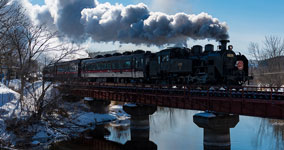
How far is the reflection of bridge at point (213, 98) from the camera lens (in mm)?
16047

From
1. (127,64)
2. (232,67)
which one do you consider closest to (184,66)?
(232,67)

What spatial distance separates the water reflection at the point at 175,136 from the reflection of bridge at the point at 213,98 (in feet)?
13.1

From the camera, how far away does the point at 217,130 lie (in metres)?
20.2

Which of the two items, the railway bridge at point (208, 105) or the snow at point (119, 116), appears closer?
the railway bridge at point (208, 105)

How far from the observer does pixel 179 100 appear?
21.2 metres

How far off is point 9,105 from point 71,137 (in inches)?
252

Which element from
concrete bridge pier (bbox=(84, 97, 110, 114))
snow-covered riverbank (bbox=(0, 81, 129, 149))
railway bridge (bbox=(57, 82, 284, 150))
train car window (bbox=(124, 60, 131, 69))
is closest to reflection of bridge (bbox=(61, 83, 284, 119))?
railway bridge (bbox=(57, 82, 284, 150))

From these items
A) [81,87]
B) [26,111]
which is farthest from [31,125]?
[81,87]

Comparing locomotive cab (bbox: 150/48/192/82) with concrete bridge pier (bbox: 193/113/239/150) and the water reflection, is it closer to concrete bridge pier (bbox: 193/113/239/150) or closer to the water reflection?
concrete bridge pier (bbox: 193/113/239/150)

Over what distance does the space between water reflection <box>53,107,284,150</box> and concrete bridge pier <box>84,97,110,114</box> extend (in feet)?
11.3

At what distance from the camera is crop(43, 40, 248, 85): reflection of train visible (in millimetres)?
22797

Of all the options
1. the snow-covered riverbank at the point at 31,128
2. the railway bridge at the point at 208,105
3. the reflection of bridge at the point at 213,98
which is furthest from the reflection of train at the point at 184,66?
the snow-covered riverbank at the point at 31,128

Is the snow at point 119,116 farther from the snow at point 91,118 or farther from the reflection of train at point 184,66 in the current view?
the reflection of train at point 184,66

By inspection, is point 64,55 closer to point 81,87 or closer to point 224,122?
point 81,87
